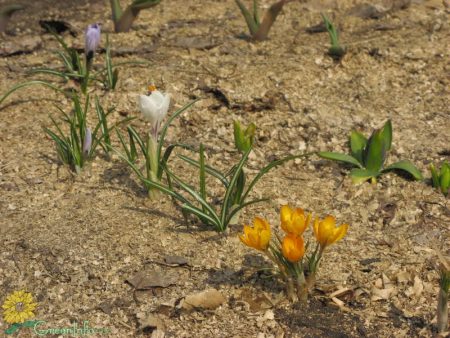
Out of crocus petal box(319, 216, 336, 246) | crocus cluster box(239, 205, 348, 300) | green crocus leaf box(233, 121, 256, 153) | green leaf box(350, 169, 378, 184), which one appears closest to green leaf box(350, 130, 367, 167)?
green leaf box(350, 169, 378, 184)

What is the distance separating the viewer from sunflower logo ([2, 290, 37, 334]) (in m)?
2.11

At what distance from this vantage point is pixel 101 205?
2.60m

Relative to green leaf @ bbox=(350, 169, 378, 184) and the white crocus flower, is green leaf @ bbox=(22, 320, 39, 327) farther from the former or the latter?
green leaf @ bbox=(350, 169, 378, 184)

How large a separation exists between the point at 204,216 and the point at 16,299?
2.25 ft

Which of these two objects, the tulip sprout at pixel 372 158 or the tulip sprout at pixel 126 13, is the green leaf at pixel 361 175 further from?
the tulip sprout at pixel 126 13

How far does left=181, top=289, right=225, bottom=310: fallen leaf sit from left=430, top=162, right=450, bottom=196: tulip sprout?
1.06m

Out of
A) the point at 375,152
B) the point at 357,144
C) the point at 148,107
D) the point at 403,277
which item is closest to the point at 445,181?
the point at 375,152

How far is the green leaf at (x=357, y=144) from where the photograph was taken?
288 centimetres

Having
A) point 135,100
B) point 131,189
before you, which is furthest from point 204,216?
point 135,100

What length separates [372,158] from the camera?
2.78 meters

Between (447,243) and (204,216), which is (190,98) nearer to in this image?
(204,216)

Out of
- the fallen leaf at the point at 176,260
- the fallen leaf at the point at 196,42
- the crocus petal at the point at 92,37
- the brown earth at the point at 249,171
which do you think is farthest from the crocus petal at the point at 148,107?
the fallen leaf at the point at 196,42

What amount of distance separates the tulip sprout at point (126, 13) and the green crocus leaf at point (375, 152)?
1524mm

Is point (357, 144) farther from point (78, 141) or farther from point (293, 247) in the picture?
point (78, 141)
